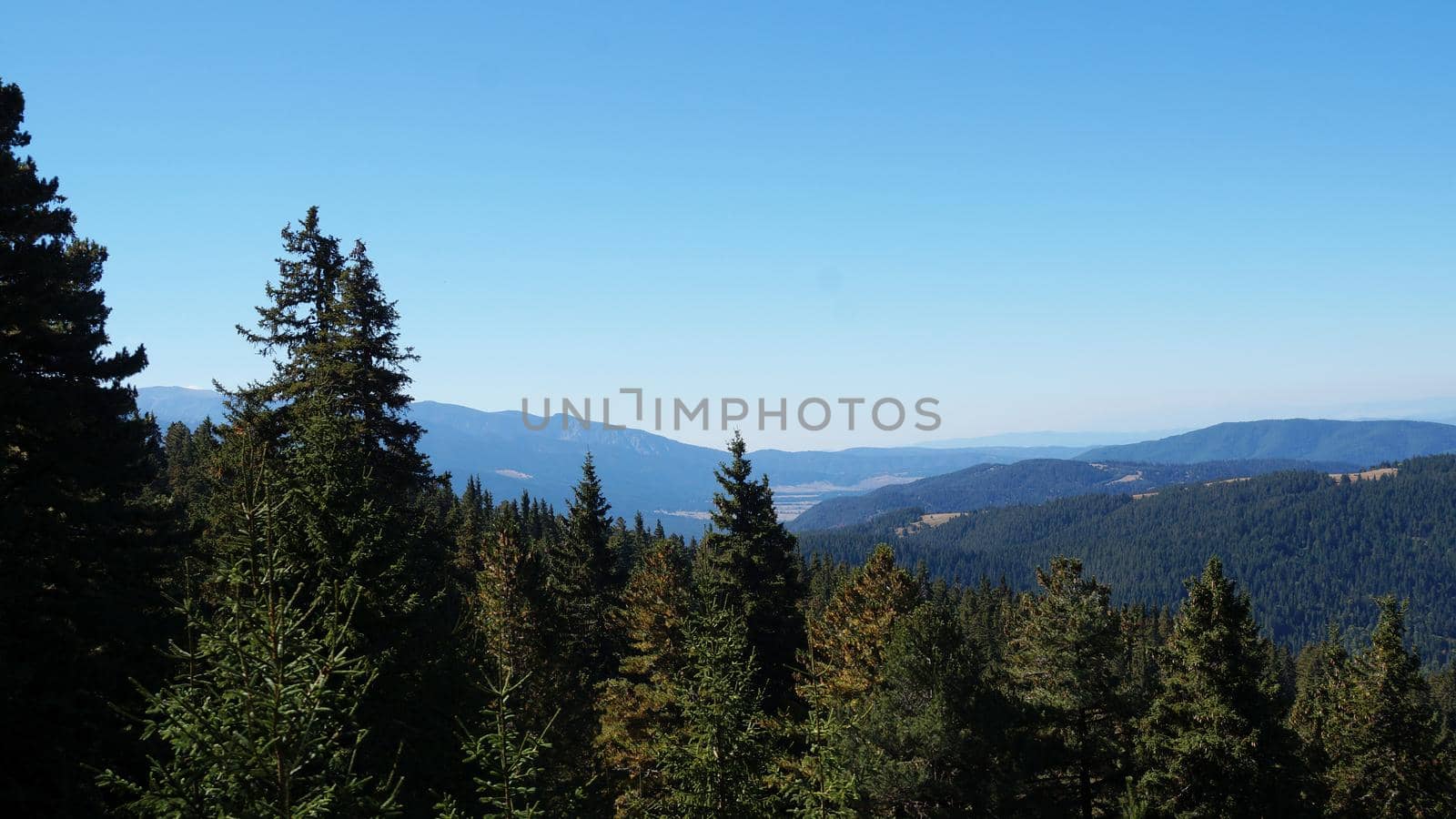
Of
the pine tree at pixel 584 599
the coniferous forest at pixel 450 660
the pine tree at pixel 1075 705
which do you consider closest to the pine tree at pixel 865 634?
the coniferous forest at pixel 450 660

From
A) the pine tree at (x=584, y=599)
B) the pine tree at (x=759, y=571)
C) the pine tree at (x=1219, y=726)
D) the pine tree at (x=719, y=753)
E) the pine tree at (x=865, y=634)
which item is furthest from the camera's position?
the pine tree at (x=584, y=599)

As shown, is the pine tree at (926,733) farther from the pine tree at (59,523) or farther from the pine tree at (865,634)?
the pine tree at (59,523)

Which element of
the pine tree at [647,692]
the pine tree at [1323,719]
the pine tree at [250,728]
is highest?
the pine tree at [250,728]

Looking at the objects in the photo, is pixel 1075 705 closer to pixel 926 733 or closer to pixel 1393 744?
pixel 926 733

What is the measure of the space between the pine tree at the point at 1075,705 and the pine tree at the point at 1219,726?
133cm

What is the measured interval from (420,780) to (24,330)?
11054mm

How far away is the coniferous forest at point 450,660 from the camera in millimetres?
7617

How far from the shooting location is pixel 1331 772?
3047cm

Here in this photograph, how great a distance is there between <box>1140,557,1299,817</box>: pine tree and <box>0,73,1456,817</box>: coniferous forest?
0.09 metres

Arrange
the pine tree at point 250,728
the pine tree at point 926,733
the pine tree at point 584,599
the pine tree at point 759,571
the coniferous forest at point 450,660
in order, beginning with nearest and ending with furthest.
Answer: the pine tree at point 250,728 → the coniferous forest at point 450,660 → the pine tree at point 926,733 → the pine tree at point 759,571 → the pine tree at point 584,599

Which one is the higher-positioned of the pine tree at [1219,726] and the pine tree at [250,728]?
the pine tree at [250,728]

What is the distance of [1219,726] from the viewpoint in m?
21.8

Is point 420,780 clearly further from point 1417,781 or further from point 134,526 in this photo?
point 1417,781

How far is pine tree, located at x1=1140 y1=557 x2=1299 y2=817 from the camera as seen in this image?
70.6 feet
